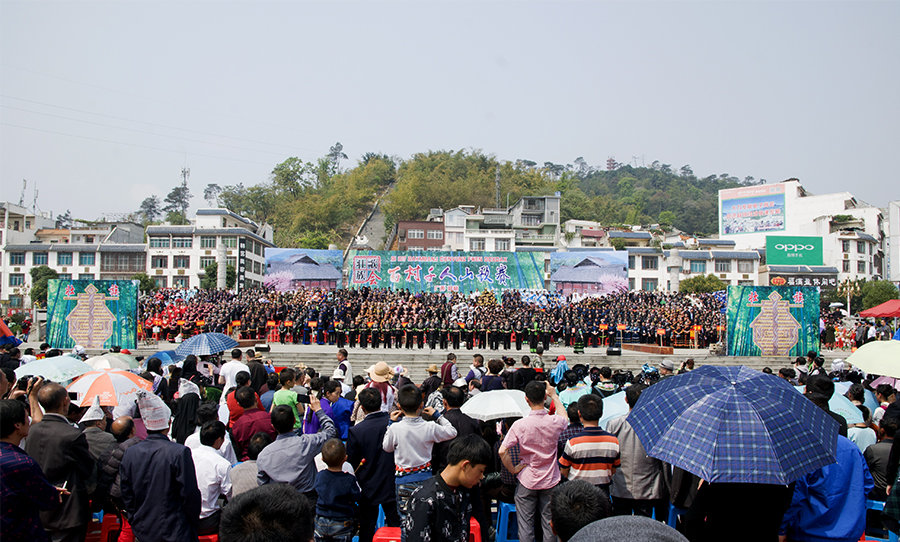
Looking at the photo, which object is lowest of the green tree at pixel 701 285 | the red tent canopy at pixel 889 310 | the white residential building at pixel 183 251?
the red tent canopy at pixel 889 310

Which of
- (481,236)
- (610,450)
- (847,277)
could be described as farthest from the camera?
(847,277)

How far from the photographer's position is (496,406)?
5.66 meters

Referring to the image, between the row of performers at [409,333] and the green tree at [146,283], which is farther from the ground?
the green tree at [146,283]

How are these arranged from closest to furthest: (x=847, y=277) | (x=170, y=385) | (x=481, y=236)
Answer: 1. (x=170, y=385)
2. (x=481, y=236)
3. (x=847, y=277)

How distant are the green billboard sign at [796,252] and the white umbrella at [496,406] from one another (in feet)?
161

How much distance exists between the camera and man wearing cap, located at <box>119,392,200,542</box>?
3885mm

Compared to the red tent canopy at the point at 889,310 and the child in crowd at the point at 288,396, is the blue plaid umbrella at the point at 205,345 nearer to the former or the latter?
the child in crowd at the point at 288,396

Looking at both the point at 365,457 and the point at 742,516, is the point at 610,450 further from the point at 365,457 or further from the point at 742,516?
the point at 365,457

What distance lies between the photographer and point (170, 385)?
317 inches

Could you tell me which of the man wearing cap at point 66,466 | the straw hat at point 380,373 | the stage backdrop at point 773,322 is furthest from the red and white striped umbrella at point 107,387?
the stage backdrop at point 773,322

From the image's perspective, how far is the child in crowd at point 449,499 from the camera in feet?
10.2

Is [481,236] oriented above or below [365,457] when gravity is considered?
above

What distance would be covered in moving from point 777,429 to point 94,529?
494cm

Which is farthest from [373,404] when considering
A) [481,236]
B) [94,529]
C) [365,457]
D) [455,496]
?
[481,236]
